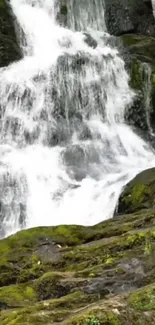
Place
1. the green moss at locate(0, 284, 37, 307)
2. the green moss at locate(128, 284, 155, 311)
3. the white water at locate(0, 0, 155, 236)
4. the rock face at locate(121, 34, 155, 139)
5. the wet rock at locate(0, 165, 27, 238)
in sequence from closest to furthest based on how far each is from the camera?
the green moss at locate(128, 284, 155, 311), the green moss at locate(0, 284, 37, 307), the wet rock at locate(0, 165, 27, 238), the white water at locate(0, 0, 155, 236), the rock face at locate(121, 34, 155, 139)

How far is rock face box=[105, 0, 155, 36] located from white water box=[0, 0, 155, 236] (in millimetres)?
1570

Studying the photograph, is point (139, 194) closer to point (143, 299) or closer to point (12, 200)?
point (12, 200)

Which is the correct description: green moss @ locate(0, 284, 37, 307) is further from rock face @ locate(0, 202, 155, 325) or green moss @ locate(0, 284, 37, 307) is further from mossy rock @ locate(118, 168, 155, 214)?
mossy rock @ locate(118, 168, 155, 214)

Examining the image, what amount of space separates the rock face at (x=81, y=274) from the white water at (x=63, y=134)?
4186 mm

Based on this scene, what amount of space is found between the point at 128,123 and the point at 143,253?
14357 millimetres

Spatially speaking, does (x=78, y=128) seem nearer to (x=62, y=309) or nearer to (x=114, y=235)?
(x=114, y=235)

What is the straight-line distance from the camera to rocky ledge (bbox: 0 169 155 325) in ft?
16.0

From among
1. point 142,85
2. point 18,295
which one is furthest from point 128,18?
point 18,295

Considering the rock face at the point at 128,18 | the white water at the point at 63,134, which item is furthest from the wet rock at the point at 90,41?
the rock face at the point at 128,18

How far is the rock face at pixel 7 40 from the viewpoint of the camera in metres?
22.9

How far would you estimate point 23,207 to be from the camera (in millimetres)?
15180

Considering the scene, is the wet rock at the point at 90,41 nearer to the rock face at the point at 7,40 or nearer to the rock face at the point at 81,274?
the rock face at the point at 7,40

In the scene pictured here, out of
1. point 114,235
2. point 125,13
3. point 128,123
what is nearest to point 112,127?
point 128,123

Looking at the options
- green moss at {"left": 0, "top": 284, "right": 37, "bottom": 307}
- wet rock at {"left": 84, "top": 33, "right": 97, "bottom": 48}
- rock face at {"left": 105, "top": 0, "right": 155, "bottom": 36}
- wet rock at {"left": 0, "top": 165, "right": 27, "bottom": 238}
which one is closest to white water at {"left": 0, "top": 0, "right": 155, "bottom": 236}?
wet rock at {"left": 0, "top": 165, "right": 27, "bottom": 238}
